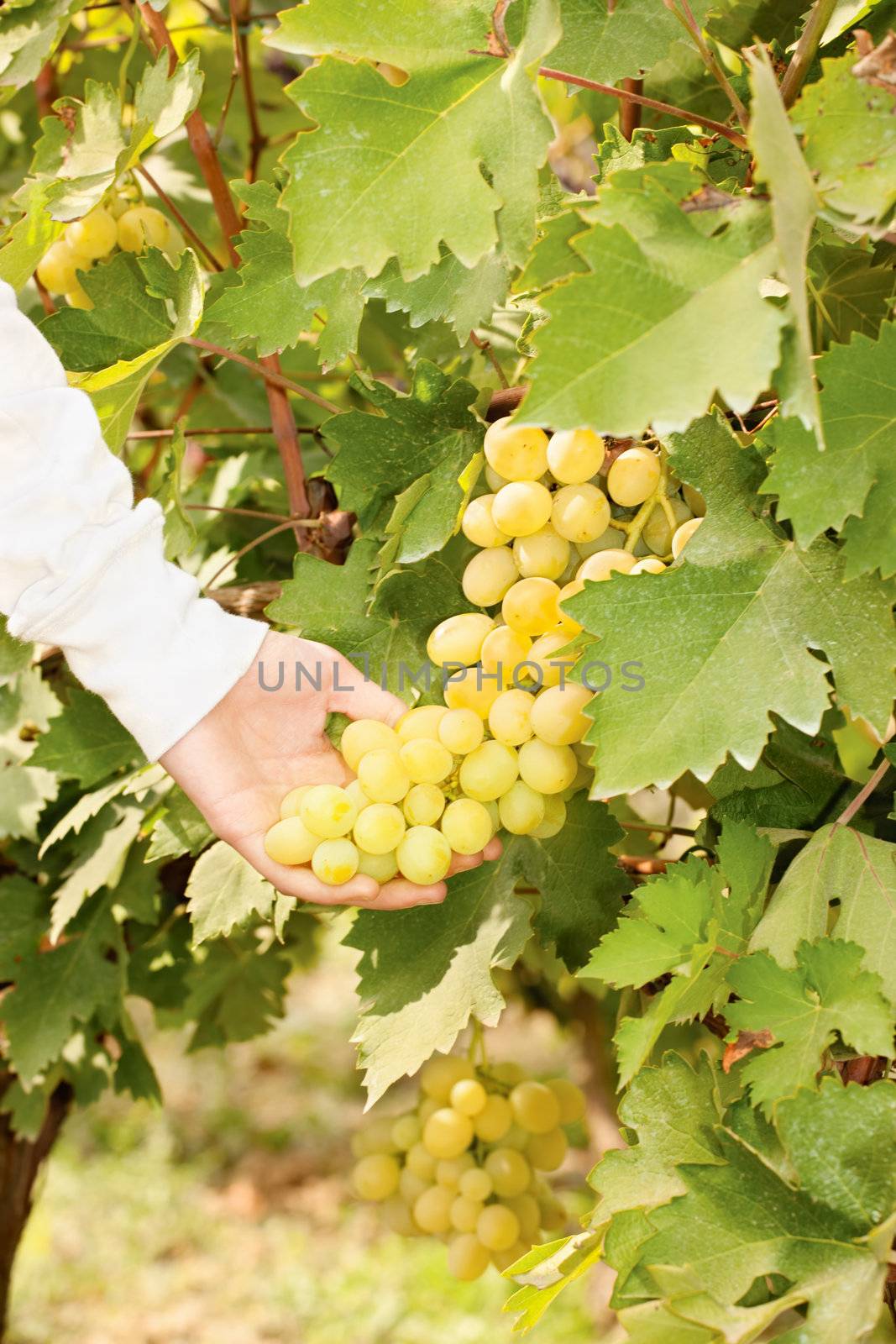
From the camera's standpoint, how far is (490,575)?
2.82 feet

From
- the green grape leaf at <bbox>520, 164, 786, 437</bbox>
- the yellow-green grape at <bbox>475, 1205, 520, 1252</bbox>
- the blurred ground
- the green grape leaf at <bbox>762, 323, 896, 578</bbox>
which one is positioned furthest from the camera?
the blurred ground

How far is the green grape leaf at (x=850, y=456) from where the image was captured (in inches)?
27.0

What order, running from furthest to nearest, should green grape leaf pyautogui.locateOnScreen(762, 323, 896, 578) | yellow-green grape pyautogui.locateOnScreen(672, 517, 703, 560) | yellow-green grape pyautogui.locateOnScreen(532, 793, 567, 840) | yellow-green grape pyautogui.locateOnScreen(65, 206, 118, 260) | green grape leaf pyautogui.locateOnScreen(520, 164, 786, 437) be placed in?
yellow-green grape pyautogui.locateOnScreen(65, 206, 118, 260) < yellow-green grape pyautogui.locateOnScreen(532, 793, 567, 840) < yellow-green grape pyautogui.locateOnScreen(672, 517, 703, 560) < green grape leaf pyautogui.locateOnScreen(762, 323, 896, 578) < green grape leaf pyautogui.locateOnScreen(520, 164, 786, 437)

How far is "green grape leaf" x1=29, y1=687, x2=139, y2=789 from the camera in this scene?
Result: 1.21 meters

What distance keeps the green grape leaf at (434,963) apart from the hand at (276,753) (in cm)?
4

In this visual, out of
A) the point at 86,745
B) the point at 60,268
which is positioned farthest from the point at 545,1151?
the point at 60,268

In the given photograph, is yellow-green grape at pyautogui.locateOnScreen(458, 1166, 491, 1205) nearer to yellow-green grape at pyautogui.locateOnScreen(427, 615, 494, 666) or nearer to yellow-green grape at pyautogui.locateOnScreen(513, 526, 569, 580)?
yellow-green grape at pyautogui.locateOnScreen(427, 615, 494, 666)

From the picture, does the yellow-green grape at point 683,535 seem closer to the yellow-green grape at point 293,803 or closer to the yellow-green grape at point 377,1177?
the yellow-green grape at point 293,803

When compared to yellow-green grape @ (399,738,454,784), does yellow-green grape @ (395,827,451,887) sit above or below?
below

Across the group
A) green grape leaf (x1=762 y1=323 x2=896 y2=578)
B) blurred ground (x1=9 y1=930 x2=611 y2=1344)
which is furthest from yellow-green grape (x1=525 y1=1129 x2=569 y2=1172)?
green grape leaf (x1=762 y1=323 x2=896 y2=578)

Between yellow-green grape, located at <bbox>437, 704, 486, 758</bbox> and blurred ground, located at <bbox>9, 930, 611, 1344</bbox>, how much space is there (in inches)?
47.7

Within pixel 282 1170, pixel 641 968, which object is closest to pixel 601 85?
pixel 641 968

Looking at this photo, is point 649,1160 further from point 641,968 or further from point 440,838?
point 440,838

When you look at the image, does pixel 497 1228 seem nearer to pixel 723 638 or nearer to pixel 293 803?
pixel 293 803
